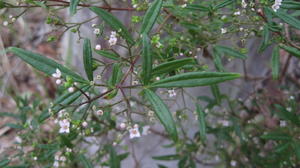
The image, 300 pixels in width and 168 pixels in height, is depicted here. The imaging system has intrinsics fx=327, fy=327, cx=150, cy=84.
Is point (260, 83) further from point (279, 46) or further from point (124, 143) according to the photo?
point (279, 46)

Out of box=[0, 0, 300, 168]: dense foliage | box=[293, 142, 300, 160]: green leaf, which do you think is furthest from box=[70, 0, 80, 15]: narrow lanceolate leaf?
box=[293, 142, 300, 160]: green leaf

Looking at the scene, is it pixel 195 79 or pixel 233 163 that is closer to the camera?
pixel 195 79

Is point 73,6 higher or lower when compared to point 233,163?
higher

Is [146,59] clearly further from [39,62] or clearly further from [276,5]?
[276,5]

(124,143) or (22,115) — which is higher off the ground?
(22,115)

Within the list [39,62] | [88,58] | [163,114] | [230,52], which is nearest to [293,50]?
[230,52]

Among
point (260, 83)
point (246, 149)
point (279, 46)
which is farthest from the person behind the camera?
point (260, 83)

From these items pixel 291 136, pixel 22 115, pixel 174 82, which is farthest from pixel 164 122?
pixel 22 115
